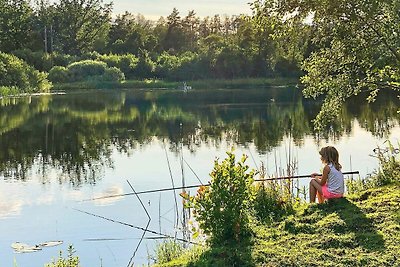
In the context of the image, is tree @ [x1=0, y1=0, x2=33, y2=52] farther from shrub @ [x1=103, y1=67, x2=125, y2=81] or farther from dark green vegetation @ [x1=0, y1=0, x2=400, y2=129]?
shrub @ [x1=103, y1=67, x2=125, y2=81]

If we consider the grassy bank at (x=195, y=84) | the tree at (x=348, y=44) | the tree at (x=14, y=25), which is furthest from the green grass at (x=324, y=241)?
the tree at (x=14, y=25)

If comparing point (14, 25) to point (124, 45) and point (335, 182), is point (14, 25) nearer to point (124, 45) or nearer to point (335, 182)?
point (124, 45)

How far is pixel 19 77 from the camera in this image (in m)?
53.3

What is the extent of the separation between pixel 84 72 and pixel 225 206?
59.0 meters

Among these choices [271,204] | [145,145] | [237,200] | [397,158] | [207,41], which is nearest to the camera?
[237,200]

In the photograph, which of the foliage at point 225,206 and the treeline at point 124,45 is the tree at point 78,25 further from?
the foliage at point 225,206

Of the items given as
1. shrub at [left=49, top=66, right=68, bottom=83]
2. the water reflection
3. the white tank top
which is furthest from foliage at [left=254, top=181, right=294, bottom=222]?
shrub at [left=49, top=66, right=68, bottom=83]

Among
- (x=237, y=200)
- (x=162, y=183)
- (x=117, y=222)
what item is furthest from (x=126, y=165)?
(x=237, y=200)

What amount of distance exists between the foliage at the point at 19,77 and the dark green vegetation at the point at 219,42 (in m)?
0.41

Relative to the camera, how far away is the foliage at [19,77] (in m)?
51.1

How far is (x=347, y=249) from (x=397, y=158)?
4.96 metres

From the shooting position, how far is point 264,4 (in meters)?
9.87

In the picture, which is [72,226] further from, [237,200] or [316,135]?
[316,135]

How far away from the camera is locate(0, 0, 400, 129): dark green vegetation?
30.5 feet
